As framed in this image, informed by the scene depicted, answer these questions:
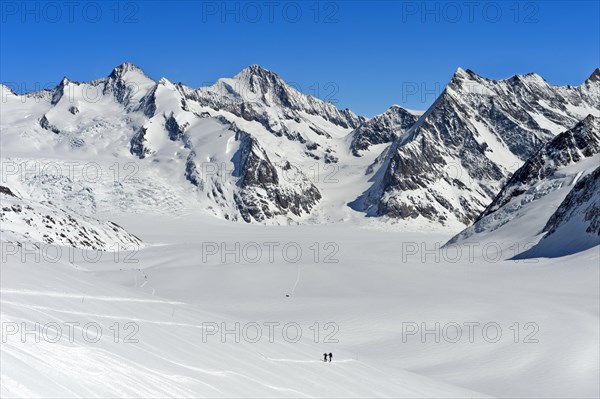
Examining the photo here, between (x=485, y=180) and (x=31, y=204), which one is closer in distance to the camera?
(x=31, y=204)

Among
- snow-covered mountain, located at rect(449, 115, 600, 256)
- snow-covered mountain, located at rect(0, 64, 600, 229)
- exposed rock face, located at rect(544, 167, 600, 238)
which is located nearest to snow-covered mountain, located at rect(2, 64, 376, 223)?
snow-covered mountain, located at rect(0, 64, 600, 229)

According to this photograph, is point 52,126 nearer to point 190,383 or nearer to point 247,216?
point 247,216

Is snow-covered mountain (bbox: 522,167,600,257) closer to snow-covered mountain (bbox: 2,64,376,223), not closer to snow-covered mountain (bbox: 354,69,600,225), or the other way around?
snow-covered mountain (bbox: 354,69,600,225)

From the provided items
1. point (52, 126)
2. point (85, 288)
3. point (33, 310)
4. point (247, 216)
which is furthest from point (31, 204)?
point (52, 126)

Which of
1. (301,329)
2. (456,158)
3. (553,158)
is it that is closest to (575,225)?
(553,158)

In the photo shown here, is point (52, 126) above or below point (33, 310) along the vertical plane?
above

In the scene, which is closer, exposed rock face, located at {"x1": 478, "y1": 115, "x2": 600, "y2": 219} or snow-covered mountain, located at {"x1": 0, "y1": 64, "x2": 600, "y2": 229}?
exposed rock face, located at {"x1": 478, "y1": 115, "x2": 600, "y2": 219}

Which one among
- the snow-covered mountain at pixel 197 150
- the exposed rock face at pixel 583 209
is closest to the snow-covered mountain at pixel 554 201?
the exposed rock face at pixel 583 209
